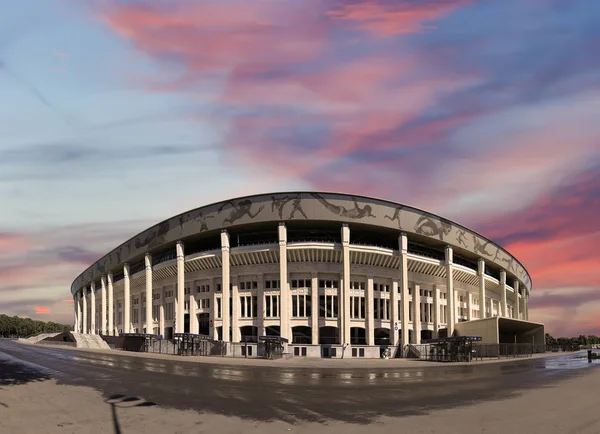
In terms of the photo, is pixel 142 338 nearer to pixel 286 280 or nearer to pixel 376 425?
pixel 286 280

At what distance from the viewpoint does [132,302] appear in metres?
114

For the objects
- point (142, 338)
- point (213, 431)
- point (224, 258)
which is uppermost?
point (224, 258)

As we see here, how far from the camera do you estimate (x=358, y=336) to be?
257 ft

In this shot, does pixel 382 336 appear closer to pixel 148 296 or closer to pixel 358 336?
pixel 358 336

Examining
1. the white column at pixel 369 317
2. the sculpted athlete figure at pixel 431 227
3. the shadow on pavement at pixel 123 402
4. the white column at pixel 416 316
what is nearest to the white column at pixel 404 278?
the white column at pixel 416 316

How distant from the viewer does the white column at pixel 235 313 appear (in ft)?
258

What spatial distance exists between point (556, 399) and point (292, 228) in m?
58.2

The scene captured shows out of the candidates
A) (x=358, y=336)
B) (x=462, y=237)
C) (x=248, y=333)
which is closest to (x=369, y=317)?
(x=358, y=336)

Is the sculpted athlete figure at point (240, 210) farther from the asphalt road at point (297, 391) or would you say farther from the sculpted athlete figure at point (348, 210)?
the asphalt road at point (297, 391)

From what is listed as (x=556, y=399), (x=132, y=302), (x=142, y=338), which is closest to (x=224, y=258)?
(x=142, y=338)

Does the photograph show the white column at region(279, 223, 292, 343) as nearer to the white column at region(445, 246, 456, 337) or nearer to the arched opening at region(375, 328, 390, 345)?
the arched opening at region(375, 328, 390, 345)

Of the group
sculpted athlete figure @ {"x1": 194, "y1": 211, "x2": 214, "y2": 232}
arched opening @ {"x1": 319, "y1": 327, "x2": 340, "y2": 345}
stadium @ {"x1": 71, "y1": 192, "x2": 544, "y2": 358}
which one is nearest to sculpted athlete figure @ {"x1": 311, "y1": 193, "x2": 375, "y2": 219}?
stadium @ {"x1": 71, "y1": 192, "x2": 544, "y2": 358}

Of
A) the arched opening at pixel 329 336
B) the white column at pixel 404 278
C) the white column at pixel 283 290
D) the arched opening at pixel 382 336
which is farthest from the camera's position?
the arched opening at pixel 382 336

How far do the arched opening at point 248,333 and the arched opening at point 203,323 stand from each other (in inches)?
314
